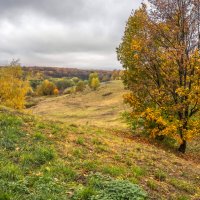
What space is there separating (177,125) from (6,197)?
57.6ft

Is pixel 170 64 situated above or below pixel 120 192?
above

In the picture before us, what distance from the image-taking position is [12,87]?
6462 cm

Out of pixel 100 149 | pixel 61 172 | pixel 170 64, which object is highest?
pixel 170 64

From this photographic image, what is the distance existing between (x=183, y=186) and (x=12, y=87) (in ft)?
179

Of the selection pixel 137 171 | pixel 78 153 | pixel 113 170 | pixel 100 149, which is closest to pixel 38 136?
pixel 78 153

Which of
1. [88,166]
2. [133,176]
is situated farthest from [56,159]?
[133,176]

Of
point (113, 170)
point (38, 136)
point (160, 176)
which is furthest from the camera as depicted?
point (38, 136)

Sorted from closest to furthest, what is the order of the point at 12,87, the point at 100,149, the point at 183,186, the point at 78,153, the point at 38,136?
the point at 183,186, the point at 78,153, the point at 38,136, the point at 100,149, the point at 12,87

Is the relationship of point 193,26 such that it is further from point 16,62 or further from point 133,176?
point 16,62

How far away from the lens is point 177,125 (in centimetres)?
2506

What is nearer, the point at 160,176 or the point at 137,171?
the point at 137,171

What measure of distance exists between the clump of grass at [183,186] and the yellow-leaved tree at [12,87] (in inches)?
2018

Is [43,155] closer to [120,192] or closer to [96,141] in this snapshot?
[120,192]

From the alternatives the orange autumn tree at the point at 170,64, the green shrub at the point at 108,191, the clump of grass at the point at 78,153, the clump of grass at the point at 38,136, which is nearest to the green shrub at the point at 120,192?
the green shrub at the point at 108,191
